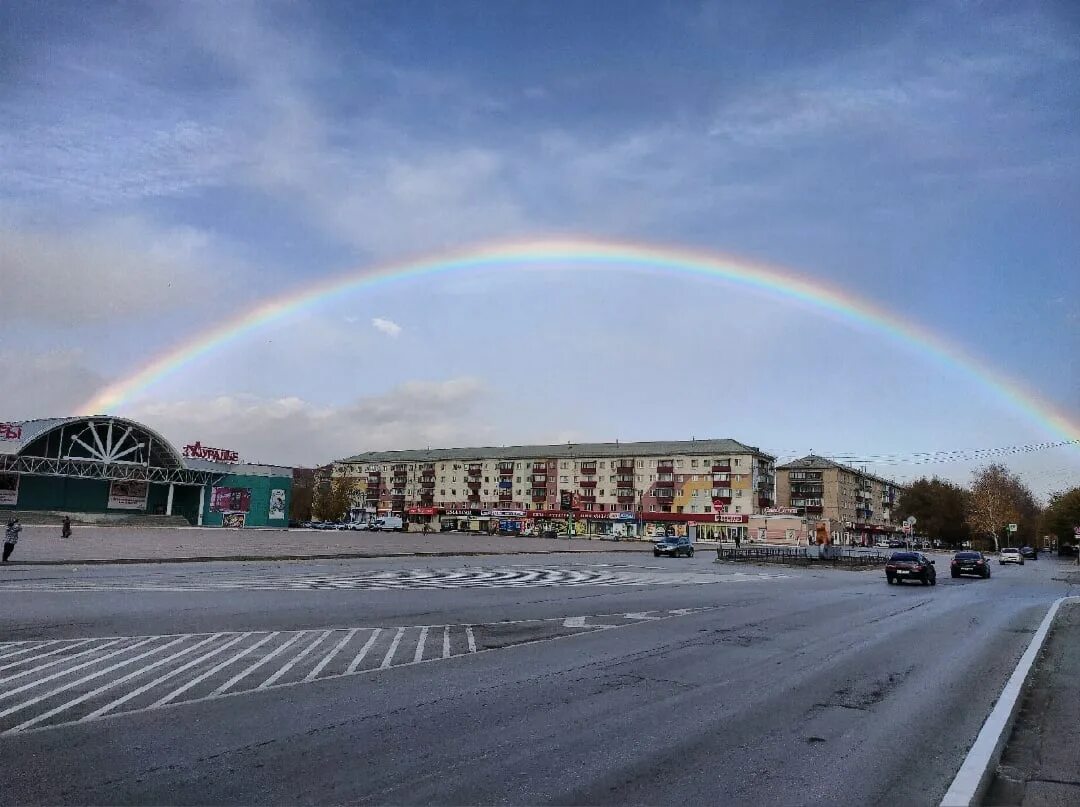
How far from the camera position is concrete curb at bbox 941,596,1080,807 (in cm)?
575

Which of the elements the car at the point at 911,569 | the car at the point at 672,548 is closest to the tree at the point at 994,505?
the car at the point at 672,548

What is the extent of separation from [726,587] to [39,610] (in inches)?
847

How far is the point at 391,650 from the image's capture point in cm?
1223

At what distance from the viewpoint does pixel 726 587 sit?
28.8 metres

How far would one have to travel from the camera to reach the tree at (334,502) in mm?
142750

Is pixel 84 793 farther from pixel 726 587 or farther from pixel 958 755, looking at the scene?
pixel 726 587

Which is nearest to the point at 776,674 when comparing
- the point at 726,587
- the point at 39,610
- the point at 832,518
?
the point at 39,610

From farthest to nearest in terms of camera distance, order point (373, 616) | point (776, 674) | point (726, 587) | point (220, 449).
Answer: point (220, 449), point (726, 587), point (373, 616), point (776, 674)

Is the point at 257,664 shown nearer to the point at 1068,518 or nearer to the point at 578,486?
the point at 1068,518

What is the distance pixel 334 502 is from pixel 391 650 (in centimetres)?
13623

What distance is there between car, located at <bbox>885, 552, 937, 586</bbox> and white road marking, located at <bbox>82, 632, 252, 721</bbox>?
29907 mm

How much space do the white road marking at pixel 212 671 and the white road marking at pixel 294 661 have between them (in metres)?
0.73

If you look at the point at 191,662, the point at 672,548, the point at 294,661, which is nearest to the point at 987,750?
the point at 294,661

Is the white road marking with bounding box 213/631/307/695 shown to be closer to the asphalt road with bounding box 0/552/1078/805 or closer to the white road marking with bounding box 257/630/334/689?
the asphalt road with bounding box 0/552/1078/805
